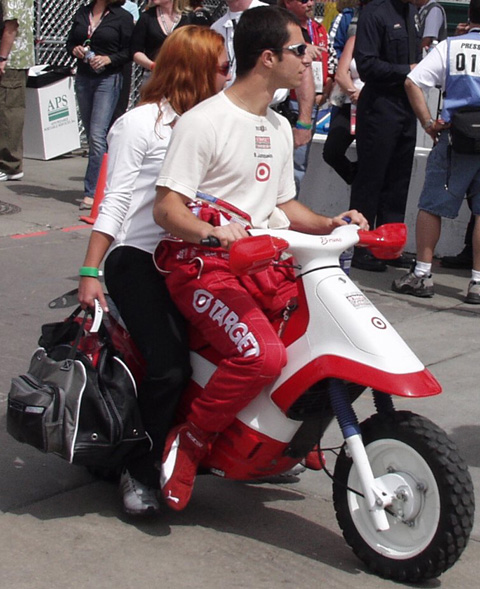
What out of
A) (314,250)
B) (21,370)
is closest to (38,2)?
(21,370)

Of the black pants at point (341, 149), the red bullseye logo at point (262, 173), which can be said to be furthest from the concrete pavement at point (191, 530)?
the black pants at point (341, 149)

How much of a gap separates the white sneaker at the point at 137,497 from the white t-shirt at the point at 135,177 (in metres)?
0.83

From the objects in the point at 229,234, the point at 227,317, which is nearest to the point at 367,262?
the point at 227,317

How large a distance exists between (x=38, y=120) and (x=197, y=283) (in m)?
8.66

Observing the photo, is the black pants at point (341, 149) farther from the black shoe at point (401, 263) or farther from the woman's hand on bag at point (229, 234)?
the woman's hand on bag at point (229, 234)

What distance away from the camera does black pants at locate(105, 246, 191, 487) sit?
3.49 m

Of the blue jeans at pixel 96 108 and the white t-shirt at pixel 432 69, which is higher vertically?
the white t-shirt at pixel 432 69

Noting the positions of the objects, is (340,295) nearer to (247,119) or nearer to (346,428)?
(346,428)

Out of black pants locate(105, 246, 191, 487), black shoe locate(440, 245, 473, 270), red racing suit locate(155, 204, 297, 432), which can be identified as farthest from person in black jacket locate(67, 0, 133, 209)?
red racing suit locate(155, 204, 297, 432)

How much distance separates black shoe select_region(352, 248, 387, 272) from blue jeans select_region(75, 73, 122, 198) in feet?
8.82

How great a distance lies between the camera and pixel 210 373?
11.5 feet

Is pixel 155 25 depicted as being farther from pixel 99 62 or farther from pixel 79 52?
pixel 79 52

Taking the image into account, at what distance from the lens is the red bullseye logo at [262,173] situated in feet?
11.6

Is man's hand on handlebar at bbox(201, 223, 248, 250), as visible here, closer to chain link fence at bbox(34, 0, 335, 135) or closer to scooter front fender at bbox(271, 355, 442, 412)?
scooter front fender at bbox(271, 355, 442, 412)
